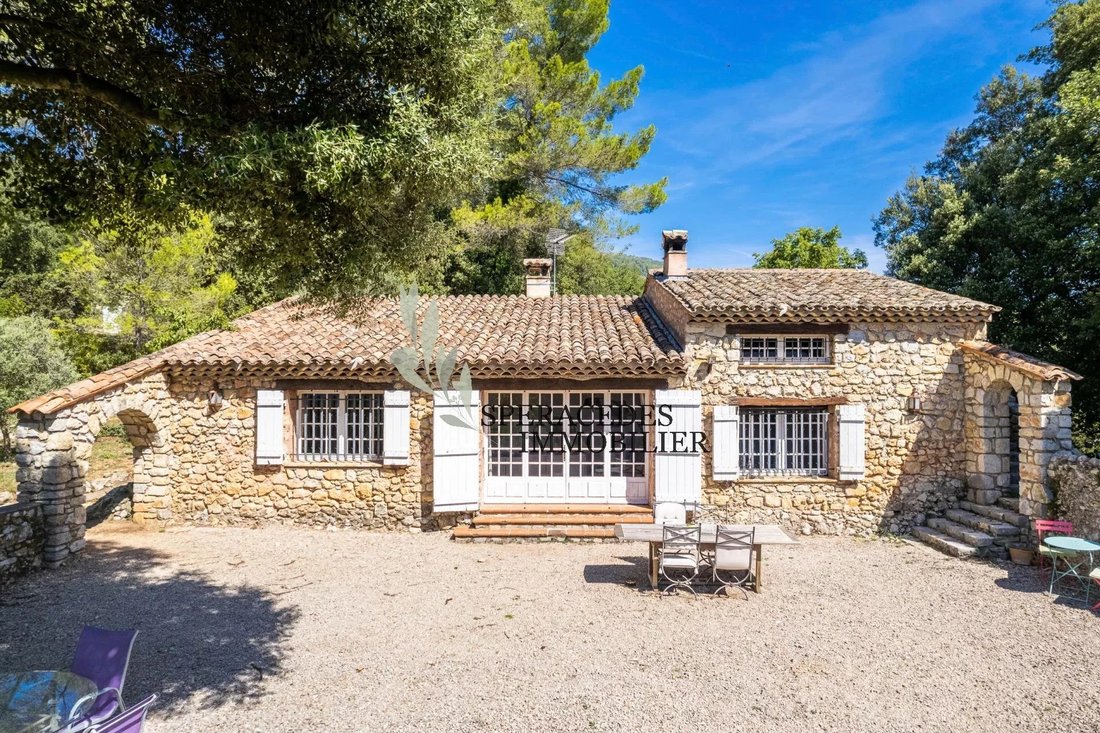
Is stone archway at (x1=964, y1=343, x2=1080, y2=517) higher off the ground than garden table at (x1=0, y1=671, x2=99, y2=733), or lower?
higher

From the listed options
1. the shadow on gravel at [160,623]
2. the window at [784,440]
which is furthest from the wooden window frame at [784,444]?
the shadow on gravel at [160,623]

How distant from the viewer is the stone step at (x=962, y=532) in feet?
25.7

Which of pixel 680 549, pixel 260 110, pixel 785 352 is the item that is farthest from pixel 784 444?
pixel 260 110

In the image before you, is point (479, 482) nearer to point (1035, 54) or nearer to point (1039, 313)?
point (1039, 313)

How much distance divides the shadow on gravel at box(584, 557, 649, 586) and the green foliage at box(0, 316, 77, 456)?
13348 millimetres

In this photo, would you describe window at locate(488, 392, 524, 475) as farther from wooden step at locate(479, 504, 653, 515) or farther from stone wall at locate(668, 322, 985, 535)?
stone wall at locate(668, 322, 985, 535)

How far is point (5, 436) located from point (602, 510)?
14.7m

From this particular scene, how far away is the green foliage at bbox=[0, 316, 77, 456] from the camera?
39.1 ft

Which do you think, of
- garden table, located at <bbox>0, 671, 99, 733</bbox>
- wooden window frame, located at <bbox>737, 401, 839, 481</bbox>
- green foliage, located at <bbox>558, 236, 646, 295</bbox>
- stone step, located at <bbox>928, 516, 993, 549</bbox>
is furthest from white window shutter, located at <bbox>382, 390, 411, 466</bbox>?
green foliage, located at <bbox>558, 236, 646, 295</bbox>

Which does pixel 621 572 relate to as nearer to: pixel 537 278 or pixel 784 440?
pixel 784 440

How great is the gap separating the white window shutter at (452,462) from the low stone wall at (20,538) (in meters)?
5.14

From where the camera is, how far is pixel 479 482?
29.6 ft

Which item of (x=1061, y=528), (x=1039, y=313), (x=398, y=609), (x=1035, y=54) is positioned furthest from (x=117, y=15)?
(x=1035, y=54)

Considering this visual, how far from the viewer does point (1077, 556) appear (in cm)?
688
